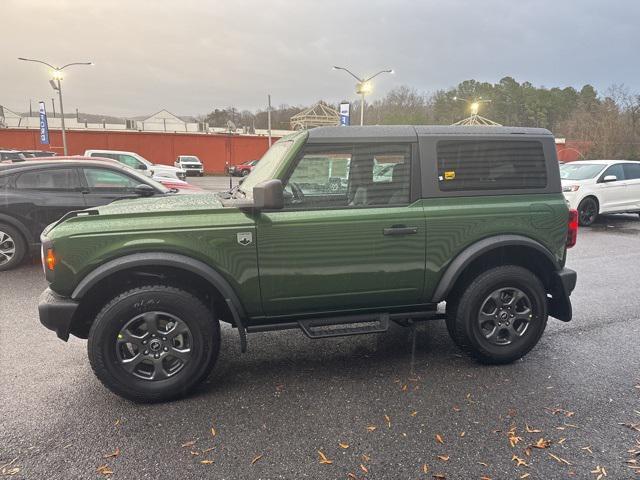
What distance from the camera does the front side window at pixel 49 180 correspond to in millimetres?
6754

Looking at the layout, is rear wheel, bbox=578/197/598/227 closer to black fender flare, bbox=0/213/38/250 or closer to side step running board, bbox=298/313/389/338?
side step running board, bbox=298/313/389/338

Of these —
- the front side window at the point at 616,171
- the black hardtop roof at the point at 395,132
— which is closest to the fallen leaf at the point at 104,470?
the black hardtop roof at the point at 395,132

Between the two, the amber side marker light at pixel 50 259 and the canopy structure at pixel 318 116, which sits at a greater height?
the canopy structure at pixel 318 116

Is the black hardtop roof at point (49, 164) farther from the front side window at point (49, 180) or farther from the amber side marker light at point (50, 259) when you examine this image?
the amber side marker light at point (50, 259)

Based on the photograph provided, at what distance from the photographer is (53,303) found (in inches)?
116

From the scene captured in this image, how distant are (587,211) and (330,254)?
1049cm

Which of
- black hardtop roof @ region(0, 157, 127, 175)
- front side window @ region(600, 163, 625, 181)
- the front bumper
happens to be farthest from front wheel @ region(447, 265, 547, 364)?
front side window @ region(600, 163, 625, 181)

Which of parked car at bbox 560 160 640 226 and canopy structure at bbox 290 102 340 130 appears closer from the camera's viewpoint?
parked car at bbox 560 160 640 226

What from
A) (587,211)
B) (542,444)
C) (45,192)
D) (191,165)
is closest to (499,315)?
(542,444)

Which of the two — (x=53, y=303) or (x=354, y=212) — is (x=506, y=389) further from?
(x=53, y=303)

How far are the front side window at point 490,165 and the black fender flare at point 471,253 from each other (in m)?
0.43

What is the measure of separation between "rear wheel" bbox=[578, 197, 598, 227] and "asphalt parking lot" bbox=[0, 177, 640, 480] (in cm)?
780

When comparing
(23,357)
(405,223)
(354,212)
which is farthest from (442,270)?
(23,357)

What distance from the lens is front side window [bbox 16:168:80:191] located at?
675 cm
